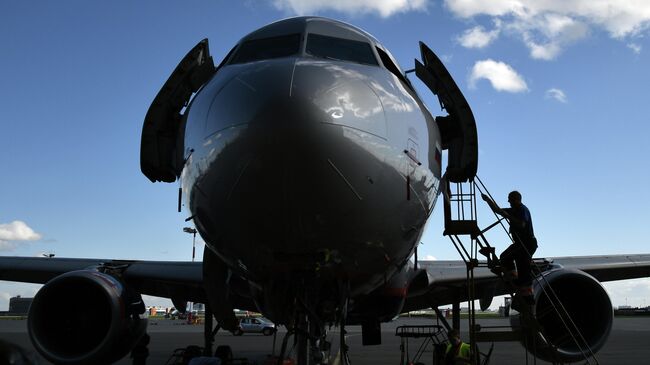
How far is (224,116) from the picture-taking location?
454 centimetres

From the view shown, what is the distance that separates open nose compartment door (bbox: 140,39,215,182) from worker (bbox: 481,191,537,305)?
149 inches

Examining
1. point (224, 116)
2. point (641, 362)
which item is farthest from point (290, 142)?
point (641, 362)

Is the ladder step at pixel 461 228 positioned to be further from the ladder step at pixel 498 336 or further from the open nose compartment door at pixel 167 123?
the open nose compartment door at pixel 167 123

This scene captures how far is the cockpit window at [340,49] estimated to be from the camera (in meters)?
5.66

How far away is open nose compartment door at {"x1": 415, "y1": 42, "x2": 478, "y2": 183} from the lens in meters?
6.90

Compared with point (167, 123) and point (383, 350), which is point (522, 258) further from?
point (383, 350)

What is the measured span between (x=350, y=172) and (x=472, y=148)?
9.77 ft

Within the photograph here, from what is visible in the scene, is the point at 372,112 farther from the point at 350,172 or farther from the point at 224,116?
the point at 224,116

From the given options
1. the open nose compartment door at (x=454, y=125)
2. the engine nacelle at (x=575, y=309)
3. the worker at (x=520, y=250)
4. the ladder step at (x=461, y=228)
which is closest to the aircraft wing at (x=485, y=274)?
the engine nacelle at (x=575, y=309)

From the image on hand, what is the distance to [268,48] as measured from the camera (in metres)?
5.88

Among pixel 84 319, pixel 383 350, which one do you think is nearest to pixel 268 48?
pixel 84 319

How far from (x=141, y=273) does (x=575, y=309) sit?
7.03m

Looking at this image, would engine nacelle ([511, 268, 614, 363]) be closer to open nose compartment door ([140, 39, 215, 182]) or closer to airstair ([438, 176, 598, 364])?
airstair ([438, 176, 598, 364])

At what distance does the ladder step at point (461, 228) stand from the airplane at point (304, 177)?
0.45m
